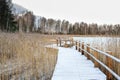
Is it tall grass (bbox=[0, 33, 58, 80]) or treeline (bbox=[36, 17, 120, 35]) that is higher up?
treeline (bbox=[36, 17, 120, 35])

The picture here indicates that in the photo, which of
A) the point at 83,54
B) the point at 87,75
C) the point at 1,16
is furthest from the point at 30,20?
the point at 87,75

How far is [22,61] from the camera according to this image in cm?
1058

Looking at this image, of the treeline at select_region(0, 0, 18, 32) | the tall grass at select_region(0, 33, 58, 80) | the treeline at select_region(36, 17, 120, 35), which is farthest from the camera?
Answer: the treeline at select_region(36, 17, 120, 35)

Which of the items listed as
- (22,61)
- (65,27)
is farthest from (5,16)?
(65,27)

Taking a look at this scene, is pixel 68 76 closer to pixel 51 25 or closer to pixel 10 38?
pixel 10 38

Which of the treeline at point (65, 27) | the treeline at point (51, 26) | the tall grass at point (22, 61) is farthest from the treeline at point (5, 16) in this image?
the treeline at point (65, 27)

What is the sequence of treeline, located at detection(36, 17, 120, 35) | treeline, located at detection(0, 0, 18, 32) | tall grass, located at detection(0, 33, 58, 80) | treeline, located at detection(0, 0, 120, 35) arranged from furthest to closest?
treeline, located at detection(36, 17, 120, 35), treeline, located at detection(0, 0, 120, 35), treeline, located at detection(0, 0, 18, 32), tall grass, located at detection(0, 33, 58, 80)

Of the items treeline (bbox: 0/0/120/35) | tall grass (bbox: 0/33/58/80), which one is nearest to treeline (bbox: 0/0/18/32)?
treeline (bbox: 0/0/120/35)

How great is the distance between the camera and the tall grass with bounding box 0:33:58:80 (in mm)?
8492

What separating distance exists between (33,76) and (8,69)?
153 centimetres

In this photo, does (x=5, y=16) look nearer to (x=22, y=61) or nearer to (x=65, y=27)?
(x=22, y=61)

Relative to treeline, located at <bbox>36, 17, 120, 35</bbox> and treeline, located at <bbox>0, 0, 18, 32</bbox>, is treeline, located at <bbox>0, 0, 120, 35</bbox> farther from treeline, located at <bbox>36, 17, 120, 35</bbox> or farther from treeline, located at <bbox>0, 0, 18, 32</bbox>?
treeline, located at <bbox>0, 0, 18, 32</bbox>

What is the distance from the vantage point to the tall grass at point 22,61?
27.9ft

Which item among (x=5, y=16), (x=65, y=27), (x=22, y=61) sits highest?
(x=5, y=16)
